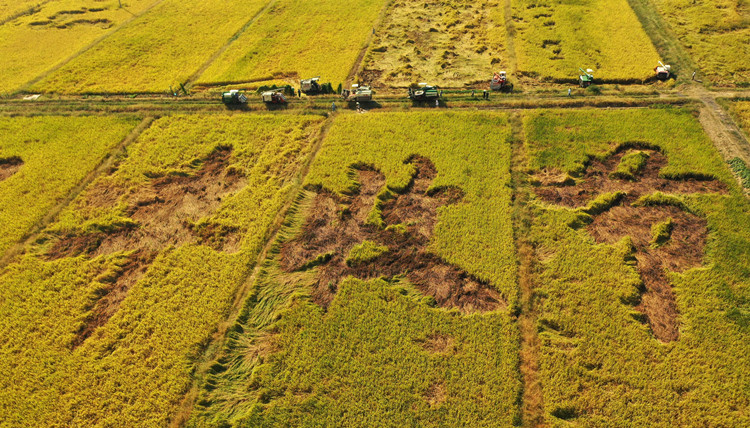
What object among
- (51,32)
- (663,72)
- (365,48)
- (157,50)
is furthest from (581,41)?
(51,32)

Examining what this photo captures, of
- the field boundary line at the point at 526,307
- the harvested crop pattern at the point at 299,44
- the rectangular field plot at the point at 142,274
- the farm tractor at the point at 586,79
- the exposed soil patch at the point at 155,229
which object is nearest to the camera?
the field boundary line at the point at 526,307

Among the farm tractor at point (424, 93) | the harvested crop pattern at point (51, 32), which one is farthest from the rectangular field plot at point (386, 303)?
the harvested crop pattern at point (51, 32)

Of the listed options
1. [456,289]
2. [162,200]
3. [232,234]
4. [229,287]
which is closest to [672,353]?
[456,289]

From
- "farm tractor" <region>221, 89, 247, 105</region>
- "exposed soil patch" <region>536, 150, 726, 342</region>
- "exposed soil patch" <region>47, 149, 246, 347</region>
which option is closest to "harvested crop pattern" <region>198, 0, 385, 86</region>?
"farm tractor" <region>221, 89, 247, 105</region>

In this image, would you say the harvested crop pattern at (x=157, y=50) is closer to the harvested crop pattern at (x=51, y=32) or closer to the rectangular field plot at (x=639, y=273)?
the harvested crop pattern at (x=51, y=32)

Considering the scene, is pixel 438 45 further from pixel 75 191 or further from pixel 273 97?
pixel 75 191

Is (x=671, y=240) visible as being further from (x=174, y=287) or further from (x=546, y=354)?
(x=174, y=287)

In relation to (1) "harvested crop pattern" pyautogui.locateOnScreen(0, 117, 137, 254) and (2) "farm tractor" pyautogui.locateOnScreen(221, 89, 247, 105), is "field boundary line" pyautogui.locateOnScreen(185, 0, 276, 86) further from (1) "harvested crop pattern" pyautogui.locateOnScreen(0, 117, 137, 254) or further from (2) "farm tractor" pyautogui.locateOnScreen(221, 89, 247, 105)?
(1) "harvested crop pattern" pyautogui.locateOnScreen(0, 117, 137, 254)
